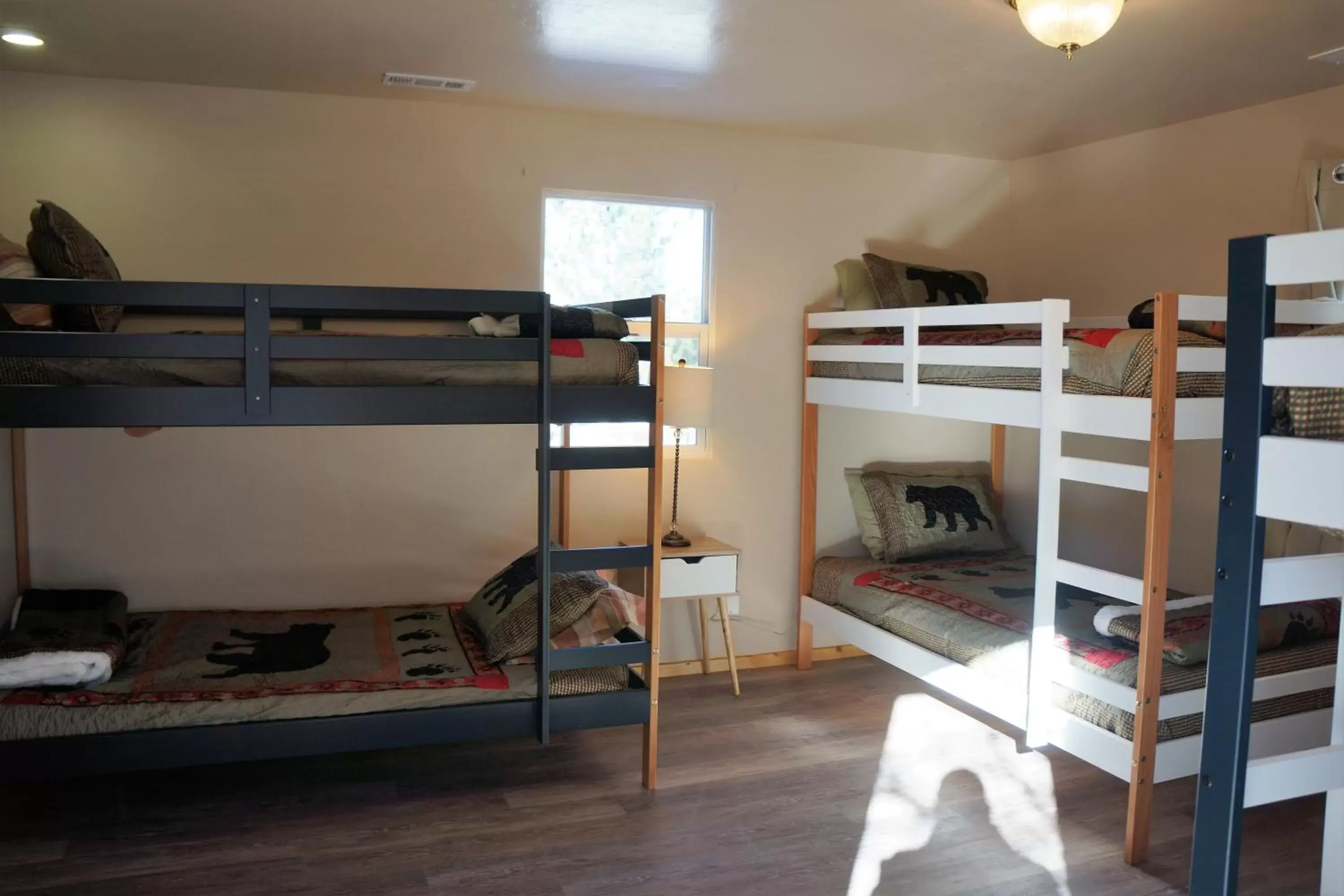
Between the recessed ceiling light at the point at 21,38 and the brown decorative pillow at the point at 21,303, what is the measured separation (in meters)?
0.77

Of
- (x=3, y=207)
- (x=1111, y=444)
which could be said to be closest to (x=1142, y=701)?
(x=1111, y=444)

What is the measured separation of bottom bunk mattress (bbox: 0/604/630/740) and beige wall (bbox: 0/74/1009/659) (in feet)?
1.02

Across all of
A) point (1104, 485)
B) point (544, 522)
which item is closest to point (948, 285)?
point (1104, 485)

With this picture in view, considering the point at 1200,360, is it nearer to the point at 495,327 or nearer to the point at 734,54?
the point at 734,54

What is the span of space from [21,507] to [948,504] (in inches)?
141

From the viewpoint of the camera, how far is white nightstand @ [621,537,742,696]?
4.03 meters

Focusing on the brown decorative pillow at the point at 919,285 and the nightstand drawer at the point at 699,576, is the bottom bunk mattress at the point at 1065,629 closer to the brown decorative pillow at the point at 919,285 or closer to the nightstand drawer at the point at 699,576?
the nightstand drawer at the point at 699,576

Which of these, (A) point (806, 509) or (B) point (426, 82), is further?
(A) point (806, 509)

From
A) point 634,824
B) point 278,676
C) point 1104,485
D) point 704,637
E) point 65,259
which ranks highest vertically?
point 65,259

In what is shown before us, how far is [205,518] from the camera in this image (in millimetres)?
3756

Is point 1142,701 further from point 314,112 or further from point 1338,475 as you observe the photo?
point 314,112

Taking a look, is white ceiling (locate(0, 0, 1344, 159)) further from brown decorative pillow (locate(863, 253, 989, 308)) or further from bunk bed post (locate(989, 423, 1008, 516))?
bunk bed post (locate(989, 423, 1008, 516))

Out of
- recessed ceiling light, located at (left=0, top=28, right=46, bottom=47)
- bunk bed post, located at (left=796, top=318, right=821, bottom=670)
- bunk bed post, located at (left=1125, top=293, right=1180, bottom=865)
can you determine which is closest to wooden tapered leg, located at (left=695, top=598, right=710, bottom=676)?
bunk bed post, located at (left=796, top=318, right=821, bottom=670)

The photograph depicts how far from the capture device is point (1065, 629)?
324 cm
